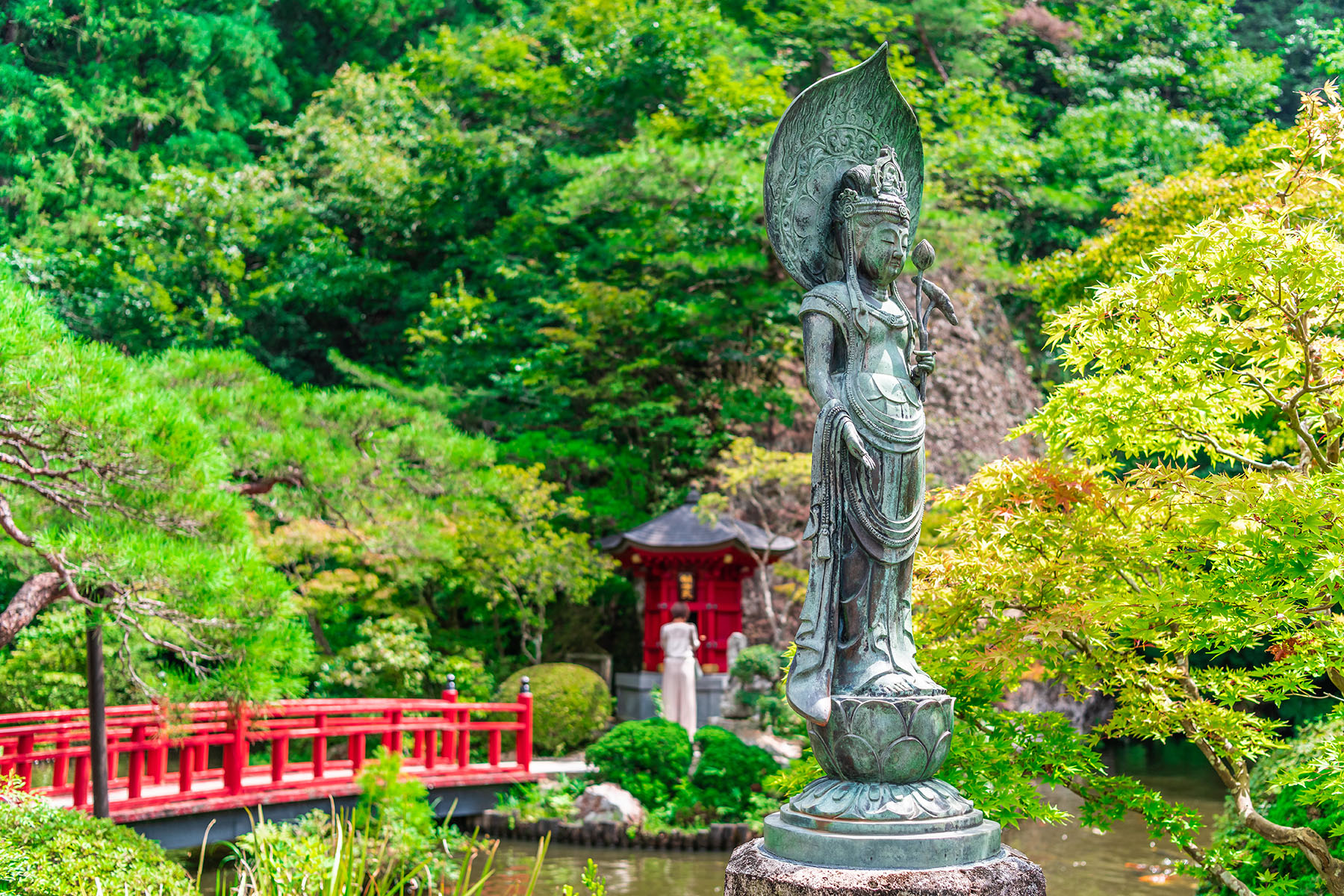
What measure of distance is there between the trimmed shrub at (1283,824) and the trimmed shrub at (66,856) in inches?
233

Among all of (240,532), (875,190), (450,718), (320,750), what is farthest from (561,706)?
(875,190)

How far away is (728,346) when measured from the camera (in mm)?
18062

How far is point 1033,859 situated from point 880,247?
8.71 meters

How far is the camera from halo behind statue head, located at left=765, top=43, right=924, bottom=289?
5.14 meters

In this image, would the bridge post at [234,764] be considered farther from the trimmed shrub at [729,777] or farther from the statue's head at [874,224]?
the statue's head at [874,224]

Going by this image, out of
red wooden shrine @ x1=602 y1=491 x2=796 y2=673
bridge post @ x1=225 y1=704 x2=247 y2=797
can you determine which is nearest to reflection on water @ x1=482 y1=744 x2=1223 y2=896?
bridge post @ x1=225 y1=704 x2=247 y2=797

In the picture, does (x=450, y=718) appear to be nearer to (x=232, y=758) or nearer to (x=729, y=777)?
(x=232, y=758)

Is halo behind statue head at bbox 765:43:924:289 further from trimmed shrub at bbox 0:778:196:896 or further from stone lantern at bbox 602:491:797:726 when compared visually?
stone lantern at bbox 602:491:797:726

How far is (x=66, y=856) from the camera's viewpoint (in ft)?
20.3

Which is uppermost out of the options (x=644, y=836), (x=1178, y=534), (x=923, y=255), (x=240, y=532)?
(x=923, y=255)

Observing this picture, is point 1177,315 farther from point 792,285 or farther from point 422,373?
point 422,373

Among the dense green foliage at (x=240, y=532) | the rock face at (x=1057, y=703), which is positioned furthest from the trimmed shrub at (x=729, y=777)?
the rock face at (x=1057, y=703)

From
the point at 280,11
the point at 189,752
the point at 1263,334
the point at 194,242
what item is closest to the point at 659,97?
the point at 194,242

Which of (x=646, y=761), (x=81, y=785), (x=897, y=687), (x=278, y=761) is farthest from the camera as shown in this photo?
(x=646, y=761)
